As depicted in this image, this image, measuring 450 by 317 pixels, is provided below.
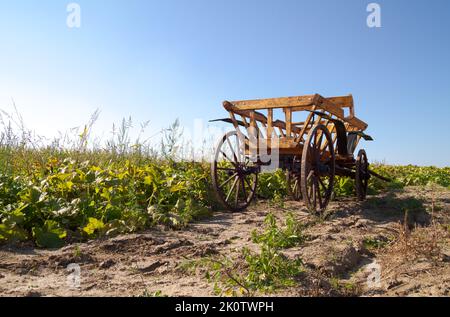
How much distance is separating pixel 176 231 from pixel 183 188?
4.01ft

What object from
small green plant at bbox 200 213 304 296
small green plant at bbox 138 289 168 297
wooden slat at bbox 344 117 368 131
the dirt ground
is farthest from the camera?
wooden slat at bbox 344 117 368 131

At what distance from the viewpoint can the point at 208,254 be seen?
10.6ft

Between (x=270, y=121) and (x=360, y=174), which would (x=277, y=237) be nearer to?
(x=270, y=121)

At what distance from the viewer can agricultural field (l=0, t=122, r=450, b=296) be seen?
2492 mm

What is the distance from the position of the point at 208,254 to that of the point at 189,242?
469 millimetres

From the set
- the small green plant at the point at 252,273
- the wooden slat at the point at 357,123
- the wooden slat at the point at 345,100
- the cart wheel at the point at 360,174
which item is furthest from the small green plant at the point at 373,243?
the wooden slat at the point at 345,100

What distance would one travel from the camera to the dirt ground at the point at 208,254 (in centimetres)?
244

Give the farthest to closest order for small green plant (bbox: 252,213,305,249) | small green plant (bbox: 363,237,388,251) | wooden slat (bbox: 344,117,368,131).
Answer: wooden slat (bbox: 344,117,368,131)
small green plant (bbox: 363,237,388,251)
small green plant (bbox: 252,213,305,249)

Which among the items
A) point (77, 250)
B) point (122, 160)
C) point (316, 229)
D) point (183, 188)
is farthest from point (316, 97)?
point (122, 160)

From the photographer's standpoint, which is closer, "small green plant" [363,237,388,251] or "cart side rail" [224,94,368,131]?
"small green plant" [363,237,388,251]

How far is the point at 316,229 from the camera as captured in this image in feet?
13.8

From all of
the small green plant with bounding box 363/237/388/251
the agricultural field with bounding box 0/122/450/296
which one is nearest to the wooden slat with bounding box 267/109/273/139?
the agricultural field with bounding box 0/122/450/296

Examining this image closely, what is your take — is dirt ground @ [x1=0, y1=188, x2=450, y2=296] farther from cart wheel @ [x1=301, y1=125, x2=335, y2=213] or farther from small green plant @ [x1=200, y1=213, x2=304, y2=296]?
cart wheel @ [x1=301, y1=125, x2=335, y2=213]
